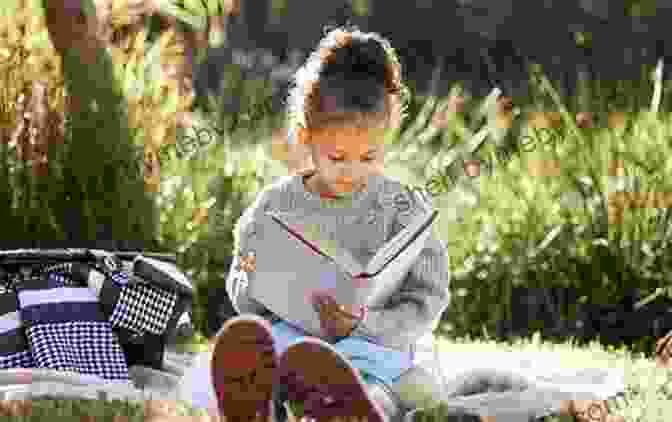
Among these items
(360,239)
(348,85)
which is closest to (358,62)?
(348,85)

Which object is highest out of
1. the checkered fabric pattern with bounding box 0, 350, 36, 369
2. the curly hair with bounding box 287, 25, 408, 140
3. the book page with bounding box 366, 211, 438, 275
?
the curly hair with bounding box 287, 25, 408, 140

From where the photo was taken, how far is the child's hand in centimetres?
372

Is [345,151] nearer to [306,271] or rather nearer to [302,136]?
[302,136]

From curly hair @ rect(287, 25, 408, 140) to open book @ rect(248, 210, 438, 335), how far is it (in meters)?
0.30

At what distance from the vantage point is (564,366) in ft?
15.5

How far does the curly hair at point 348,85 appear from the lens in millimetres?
3740

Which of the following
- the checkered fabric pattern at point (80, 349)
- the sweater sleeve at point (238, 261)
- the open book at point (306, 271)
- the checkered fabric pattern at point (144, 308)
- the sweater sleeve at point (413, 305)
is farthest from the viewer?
the checkered fabric pattern at point (144, 308)

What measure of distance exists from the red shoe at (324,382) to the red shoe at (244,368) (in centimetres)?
6

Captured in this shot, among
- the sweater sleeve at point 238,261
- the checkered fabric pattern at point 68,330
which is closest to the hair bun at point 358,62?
the sweater sleeve at point 238,261

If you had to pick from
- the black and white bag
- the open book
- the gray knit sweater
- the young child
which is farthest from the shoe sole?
the black and white bag

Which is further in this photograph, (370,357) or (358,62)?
(358,62)

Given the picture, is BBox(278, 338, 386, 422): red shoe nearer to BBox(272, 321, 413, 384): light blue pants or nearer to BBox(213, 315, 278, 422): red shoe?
BBox(213, 315, 278, 422): red shoe

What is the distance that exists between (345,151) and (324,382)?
0.67 metres

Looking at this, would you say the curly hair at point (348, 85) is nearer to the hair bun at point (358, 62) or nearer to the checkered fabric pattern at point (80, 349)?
the hair bun at point (358, 62)
